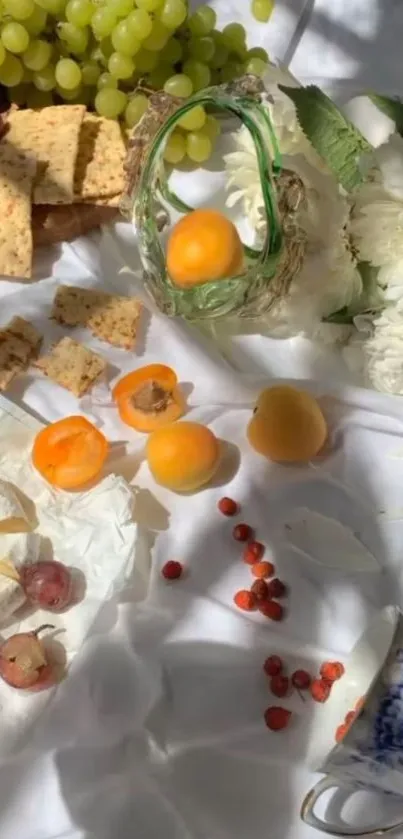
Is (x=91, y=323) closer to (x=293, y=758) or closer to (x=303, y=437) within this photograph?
(x=303, y=437)

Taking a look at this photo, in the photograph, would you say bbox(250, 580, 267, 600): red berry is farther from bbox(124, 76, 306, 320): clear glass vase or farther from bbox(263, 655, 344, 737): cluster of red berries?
bbox(124, 76, 306, 320): clear glass vase

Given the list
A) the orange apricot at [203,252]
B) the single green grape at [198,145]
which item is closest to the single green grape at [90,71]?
the single green grape at [198,145]

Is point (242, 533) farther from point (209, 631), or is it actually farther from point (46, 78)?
point (46, 78)

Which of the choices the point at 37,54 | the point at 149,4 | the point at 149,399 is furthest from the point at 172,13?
the point at 149,399

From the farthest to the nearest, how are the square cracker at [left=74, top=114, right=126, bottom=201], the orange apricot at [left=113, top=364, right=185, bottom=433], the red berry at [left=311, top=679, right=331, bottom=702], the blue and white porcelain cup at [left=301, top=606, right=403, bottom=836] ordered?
the square cracker at [left=74, top=114, right=126, bottom=201]
the orange apricot at [left=113, top=364, right=185, bottom=433]
the red berry at [left=311, top=679, right=331, bottom=702]
the blue and white porcelain cup at [left=301, top=606, right=403, bottom=836]

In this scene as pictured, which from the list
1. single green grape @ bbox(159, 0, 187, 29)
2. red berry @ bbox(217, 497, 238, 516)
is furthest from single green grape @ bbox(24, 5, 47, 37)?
red berry @ bbox(217, 497, 238, 516)

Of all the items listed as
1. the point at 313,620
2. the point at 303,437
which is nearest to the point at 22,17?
the point at 303,437
